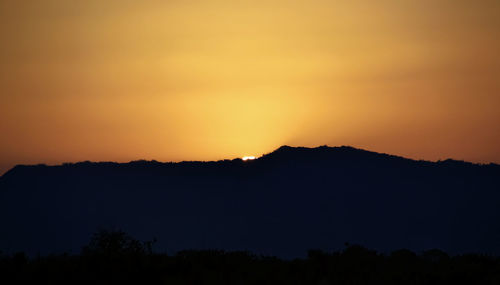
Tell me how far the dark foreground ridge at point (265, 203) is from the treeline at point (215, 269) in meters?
104

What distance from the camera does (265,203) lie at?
15462cm

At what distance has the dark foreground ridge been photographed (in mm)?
135500

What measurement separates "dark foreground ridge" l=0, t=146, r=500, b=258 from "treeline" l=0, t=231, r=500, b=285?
103568 millimetres

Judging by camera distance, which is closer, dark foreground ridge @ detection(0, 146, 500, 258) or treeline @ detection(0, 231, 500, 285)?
treeline @ detection(0, 231, 500, 285)

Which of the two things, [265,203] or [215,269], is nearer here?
[215,269]

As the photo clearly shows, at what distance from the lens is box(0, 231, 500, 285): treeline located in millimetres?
21719

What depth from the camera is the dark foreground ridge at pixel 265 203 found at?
136m

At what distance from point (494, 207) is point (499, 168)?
7.65m

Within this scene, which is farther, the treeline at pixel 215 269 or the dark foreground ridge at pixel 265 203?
the dark foreground ridge at pixel 265 203

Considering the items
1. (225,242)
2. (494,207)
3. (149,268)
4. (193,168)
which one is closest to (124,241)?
(149,268)

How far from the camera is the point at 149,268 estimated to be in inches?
905

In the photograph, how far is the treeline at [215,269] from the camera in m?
21.7

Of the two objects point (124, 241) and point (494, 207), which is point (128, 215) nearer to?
point (494, 207)

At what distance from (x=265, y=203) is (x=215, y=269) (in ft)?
430
